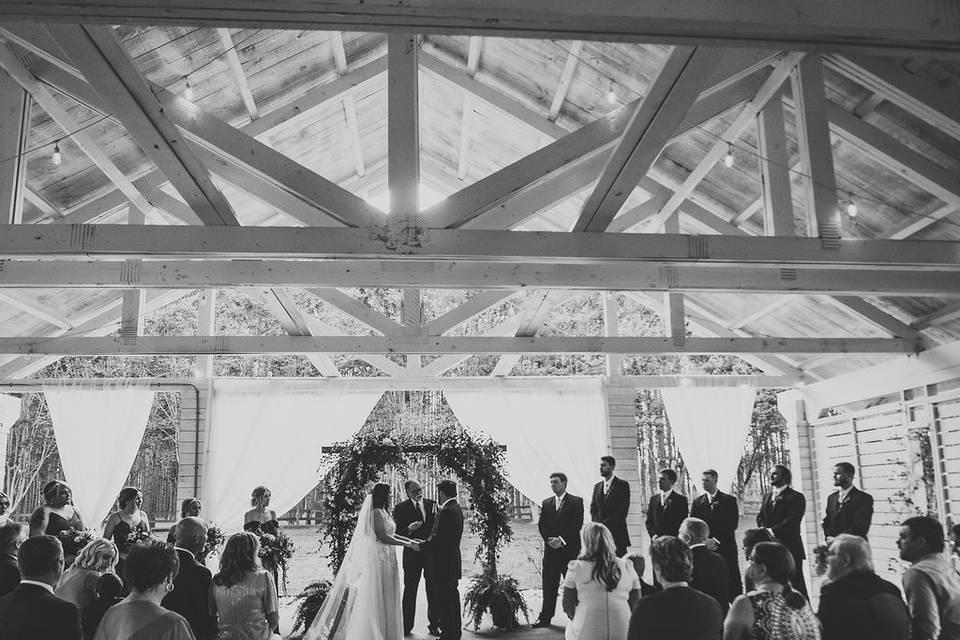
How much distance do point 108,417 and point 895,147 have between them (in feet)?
30.8

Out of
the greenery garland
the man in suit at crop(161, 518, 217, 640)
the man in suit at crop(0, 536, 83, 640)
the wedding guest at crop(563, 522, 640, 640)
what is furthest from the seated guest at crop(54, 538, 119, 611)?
the greenery garland

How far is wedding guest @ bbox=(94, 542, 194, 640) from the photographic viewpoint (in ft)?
9.19

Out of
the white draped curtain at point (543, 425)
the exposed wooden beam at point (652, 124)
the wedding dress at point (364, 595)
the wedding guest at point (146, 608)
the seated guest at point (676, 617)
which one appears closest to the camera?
the wedding guest at point (146, 608)

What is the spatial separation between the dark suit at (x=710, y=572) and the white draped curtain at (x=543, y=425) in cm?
527

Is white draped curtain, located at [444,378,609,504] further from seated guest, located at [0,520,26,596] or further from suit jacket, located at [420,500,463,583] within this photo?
seated guest, located at [0,520,26,596]

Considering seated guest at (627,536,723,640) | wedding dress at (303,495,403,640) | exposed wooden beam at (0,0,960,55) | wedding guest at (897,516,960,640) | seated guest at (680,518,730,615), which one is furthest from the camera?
wedding dress at (303,495,403,640)

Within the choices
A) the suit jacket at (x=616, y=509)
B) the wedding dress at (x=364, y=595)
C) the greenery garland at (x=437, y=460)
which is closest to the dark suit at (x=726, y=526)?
the suit jacket at (x=616, y=509)

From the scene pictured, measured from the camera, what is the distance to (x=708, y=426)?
37.3ft

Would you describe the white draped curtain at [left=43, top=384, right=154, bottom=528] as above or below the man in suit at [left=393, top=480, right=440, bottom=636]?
above

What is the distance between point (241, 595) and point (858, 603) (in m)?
2.89

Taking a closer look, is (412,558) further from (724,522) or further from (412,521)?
(724,522)

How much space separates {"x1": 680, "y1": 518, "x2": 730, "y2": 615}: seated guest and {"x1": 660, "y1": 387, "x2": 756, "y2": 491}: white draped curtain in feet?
18.2

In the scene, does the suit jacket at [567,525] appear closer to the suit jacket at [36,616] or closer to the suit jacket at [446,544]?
the suit jacket at [446,544]

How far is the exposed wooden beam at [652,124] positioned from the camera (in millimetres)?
3934
